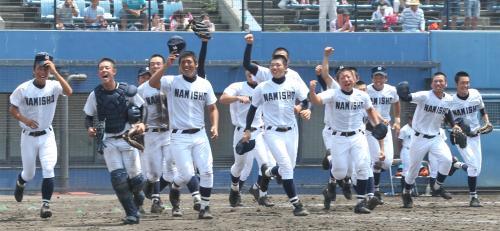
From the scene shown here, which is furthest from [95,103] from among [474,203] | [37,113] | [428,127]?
[474,203]

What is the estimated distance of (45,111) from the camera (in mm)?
15812

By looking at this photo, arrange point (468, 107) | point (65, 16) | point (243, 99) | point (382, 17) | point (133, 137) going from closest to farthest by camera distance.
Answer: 1. point (133, 137)
2. point (243, 99)
3. point (468, 107)
4. point (65, 16)
5. point (382, 17)

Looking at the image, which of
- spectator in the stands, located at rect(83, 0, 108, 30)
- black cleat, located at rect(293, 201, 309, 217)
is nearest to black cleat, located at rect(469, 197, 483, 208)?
black cleat, located at rect(293, 201, 309, 217)

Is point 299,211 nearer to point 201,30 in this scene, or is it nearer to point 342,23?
point 201,30

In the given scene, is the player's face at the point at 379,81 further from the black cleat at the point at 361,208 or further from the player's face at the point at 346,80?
the black cleat at the point at 361,208

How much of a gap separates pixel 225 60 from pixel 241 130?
16.6 feet

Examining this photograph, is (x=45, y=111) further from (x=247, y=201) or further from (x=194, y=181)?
(x=247, y=201)

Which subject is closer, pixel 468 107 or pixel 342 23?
pixel 468 107

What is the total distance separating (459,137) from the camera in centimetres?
1822

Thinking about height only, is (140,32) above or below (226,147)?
above

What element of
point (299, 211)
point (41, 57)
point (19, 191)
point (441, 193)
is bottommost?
point (441, 193)

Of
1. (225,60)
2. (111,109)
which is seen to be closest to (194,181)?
(111,109)

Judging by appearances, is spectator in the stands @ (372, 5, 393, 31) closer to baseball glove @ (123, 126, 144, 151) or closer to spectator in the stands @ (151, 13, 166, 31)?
spectator in the stands @ (151, 13, 166, 31)

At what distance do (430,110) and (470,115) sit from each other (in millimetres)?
1716
